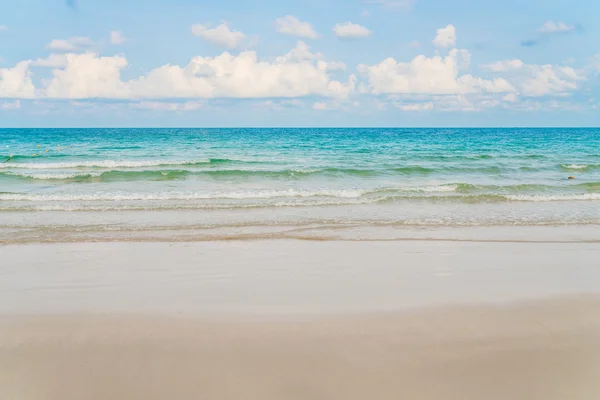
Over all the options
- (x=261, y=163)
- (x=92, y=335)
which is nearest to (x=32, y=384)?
(x=92, y=335)

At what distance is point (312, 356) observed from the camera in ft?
16.5

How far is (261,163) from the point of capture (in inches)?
1147

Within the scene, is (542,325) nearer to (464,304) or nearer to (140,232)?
(464,304)

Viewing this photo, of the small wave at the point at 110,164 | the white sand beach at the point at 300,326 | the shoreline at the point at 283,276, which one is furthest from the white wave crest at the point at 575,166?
the white sand beach at the point at 300,326

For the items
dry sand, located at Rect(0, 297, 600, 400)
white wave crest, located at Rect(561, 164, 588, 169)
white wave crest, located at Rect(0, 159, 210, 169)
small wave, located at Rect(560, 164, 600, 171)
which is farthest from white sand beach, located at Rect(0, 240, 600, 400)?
white wave crest, located at Rect(561, 164, 588, 169)

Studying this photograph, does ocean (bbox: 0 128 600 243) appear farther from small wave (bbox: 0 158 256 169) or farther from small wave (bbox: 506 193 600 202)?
small wave (bbox: 0 158 256 169)

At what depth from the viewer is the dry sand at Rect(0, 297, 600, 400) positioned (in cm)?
446

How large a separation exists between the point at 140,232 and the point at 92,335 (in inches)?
240

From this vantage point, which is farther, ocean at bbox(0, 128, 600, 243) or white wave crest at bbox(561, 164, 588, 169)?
white wave crest at bbox(561, 164, 588, 169)

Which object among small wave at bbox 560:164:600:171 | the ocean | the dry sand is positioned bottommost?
the dry sand

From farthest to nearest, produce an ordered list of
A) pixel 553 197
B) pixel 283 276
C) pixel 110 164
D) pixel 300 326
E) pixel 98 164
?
1. pixel 110 164
2. pixel 98 164
3. pixel 553 197
4. pixel 283 276
5. pixel 300 326

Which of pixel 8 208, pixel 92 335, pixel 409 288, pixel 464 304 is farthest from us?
pixel 8 208

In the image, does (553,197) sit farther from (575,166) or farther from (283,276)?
(575,166)

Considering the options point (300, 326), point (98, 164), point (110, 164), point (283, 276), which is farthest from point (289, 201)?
point (98, 164)
